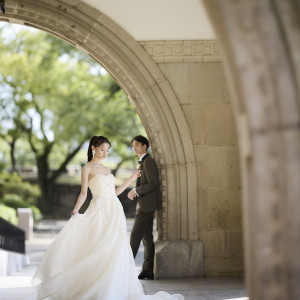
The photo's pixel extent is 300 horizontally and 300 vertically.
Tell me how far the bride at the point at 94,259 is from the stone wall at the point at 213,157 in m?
1.91

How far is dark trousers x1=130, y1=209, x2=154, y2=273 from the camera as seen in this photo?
695 cm

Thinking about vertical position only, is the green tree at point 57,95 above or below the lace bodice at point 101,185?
above

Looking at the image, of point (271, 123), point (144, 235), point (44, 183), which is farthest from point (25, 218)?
point (271, 123)

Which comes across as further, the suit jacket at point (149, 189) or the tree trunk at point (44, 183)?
the tree trunk at point (44, 183)

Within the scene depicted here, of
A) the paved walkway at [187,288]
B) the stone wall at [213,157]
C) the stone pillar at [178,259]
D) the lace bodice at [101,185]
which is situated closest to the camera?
the lace bodice at [101,185]

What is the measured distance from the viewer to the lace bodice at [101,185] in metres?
5.46

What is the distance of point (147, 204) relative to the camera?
6.98 metres

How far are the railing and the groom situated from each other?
3.02 meters

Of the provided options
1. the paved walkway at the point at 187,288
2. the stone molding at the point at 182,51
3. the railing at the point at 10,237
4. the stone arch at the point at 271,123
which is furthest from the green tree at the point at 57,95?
the stone arch at the point at 271,123

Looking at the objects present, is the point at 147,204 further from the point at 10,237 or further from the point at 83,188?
the point at 10,237

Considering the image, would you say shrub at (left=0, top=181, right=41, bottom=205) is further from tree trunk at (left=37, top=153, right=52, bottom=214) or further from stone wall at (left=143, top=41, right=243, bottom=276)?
stone wall at (left=143, top=41, right=243, bottom=276)

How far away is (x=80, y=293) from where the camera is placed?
Answer: 16.1 feet

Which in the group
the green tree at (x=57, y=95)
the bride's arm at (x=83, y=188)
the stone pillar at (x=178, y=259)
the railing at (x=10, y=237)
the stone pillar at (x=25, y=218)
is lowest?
the stone pillar at (x=178, y=259)

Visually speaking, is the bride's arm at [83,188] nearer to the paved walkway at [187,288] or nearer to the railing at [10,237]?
the paved walkway at [187,288]
